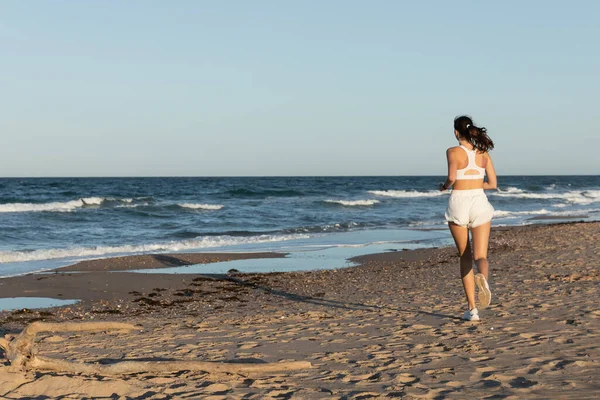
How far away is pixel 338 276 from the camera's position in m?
11.1

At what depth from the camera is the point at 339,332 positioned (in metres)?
6.04

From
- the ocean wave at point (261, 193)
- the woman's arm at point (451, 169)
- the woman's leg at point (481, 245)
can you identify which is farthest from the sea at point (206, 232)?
the ocean wave at point (261, 193)

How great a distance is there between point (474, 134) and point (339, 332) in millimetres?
2188

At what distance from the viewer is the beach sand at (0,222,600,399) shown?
4.22m

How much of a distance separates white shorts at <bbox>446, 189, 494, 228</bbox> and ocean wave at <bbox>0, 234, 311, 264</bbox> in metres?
11.3

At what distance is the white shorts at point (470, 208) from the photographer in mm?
5727

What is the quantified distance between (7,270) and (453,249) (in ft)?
31.6

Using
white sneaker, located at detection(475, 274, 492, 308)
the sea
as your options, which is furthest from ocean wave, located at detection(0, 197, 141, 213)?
white sneaker, located at detection(475, 274, 492, 308)

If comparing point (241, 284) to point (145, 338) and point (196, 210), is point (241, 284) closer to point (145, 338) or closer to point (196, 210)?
point (145, 338)

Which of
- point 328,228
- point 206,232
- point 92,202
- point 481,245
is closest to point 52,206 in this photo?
point 92,202

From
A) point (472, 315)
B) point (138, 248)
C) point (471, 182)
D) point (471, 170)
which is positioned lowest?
point (138, 248)

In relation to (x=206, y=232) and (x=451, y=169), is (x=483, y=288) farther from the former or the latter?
(x=206, y=232)

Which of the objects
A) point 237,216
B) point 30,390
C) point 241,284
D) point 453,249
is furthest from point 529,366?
point 237,216

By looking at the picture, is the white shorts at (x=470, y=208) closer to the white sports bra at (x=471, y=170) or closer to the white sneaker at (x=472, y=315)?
the white sports bra at (x=471, y=170)
